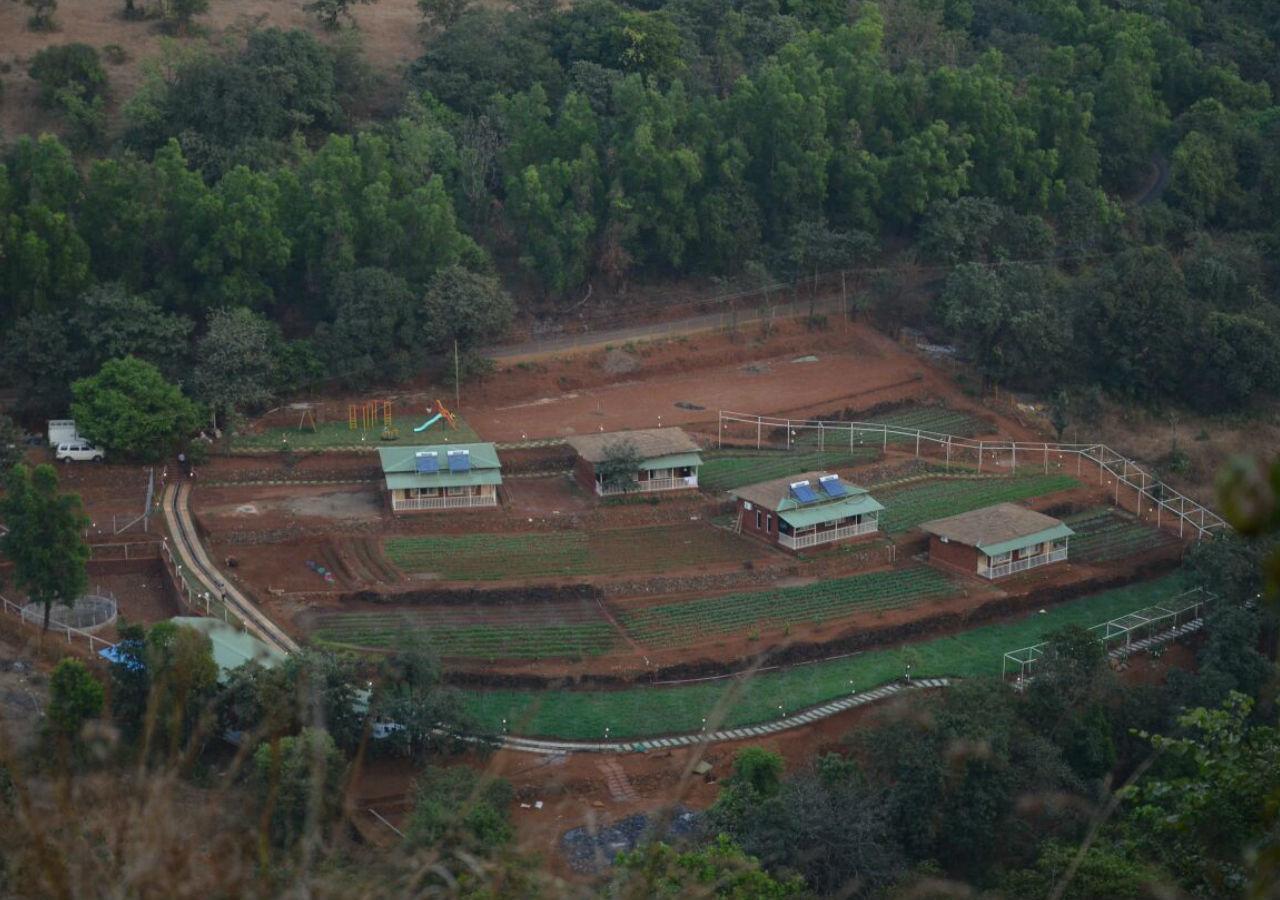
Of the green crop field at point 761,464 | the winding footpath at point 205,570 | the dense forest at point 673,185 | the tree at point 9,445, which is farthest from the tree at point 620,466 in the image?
the tree at point 9,445

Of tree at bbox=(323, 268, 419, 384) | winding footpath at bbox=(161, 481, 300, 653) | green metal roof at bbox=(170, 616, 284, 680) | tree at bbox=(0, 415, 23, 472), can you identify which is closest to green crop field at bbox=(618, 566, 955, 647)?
winding footpath at bbox=(161, 481, 300, 653)

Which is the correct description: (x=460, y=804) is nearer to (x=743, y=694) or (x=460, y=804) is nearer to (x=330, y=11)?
(x=743, y=694)

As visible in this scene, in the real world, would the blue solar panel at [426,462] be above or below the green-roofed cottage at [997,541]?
above

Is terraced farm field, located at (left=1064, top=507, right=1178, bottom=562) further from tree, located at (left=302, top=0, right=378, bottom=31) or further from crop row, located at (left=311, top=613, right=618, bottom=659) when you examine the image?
tree, located at (left=302, top=0, right=378, bottom=31)

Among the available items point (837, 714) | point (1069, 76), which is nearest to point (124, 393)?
point (837, 714)

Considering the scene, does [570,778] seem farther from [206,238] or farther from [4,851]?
[206,238]

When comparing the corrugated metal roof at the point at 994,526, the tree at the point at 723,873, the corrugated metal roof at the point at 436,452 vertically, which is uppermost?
the tree at the point at 723,873

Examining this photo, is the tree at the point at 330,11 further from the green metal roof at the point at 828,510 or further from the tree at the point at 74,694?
the tree at the point at 74,694

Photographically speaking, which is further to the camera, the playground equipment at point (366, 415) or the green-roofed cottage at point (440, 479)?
the playground equipment at point (366, 415)
